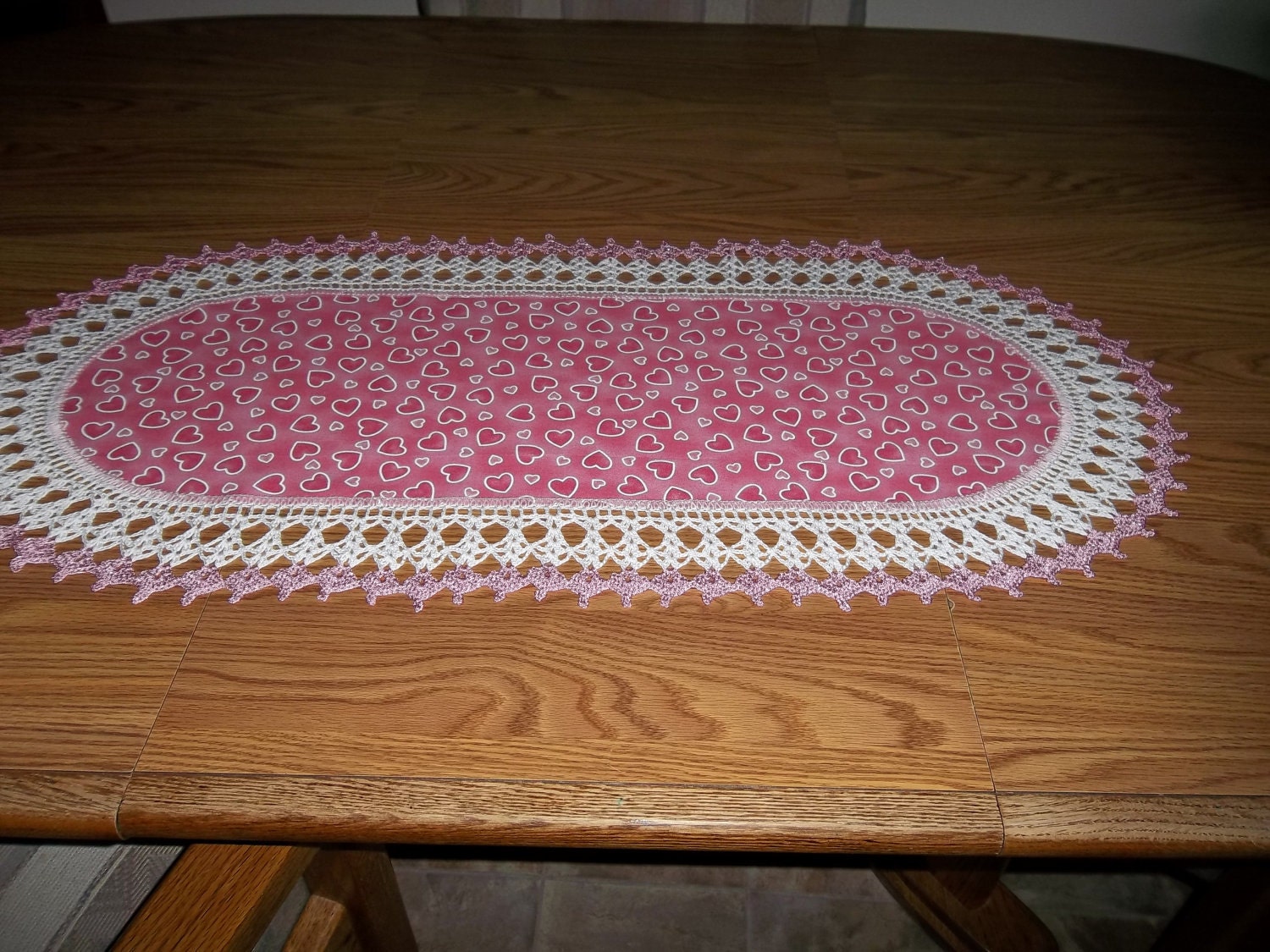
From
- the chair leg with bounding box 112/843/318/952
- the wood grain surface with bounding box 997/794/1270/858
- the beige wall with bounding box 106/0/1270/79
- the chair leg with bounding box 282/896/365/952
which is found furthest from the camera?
the beige wall with bounding box 106/0/1270/79

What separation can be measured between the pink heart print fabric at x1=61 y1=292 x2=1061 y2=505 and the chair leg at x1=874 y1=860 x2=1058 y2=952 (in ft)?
1.89

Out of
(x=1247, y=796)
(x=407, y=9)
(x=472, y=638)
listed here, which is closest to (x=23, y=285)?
(x=472, y=638)

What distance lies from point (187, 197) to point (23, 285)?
22cm

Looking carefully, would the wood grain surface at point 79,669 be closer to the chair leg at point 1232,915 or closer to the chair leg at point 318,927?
the chair leg at point 318,927

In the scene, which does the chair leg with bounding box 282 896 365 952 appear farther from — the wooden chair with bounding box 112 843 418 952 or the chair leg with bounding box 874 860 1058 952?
the chair leg with bounding box 874 860 1058 952

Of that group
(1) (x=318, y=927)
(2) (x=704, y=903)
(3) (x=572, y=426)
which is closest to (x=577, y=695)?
(3) (x=572, y=426)

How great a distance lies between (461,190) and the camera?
115cm

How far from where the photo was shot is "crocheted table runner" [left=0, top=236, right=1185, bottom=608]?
2.41 ft

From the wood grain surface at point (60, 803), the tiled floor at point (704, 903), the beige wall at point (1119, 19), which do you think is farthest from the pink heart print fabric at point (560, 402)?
the beige wall at point (1119, 19)

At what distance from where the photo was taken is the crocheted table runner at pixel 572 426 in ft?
2.41

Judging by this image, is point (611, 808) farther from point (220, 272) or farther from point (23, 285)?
point (23, 285)

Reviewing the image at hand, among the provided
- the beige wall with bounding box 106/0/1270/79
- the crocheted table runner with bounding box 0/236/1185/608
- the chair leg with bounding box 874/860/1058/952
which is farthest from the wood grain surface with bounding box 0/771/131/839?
the beige wall with bounding box 106/0/1270/79

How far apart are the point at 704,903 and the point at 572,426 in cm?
102

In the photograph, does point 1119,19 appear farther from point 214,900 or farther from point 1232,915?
point 214,900
